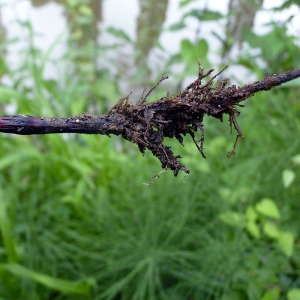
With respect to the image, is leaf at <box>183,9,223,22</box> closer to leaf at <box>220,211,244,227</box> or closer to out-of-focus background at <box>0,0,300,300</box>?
out-of-focus background at <box>0,0,300,300</box>

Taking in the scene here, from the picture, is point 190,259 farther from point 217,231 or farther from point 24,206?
point 24,206

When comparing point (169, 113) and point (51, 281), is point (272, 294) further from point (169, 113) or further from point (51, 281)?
point (169, 113)

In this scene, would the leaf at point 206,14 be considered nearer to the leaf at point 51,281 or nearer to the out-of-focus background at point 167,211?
the out-of-focus background at point 167,211

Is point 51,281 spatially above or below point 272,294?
above

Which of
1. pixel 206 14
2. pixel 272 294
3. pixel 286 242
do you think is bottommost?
pixel 272 294

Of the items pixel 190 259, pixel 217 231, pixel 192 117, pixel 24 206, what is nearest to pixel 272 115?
pixel 217 231

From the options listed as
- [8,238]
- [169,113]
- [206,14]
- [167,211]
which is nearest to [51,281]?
[8,238]
